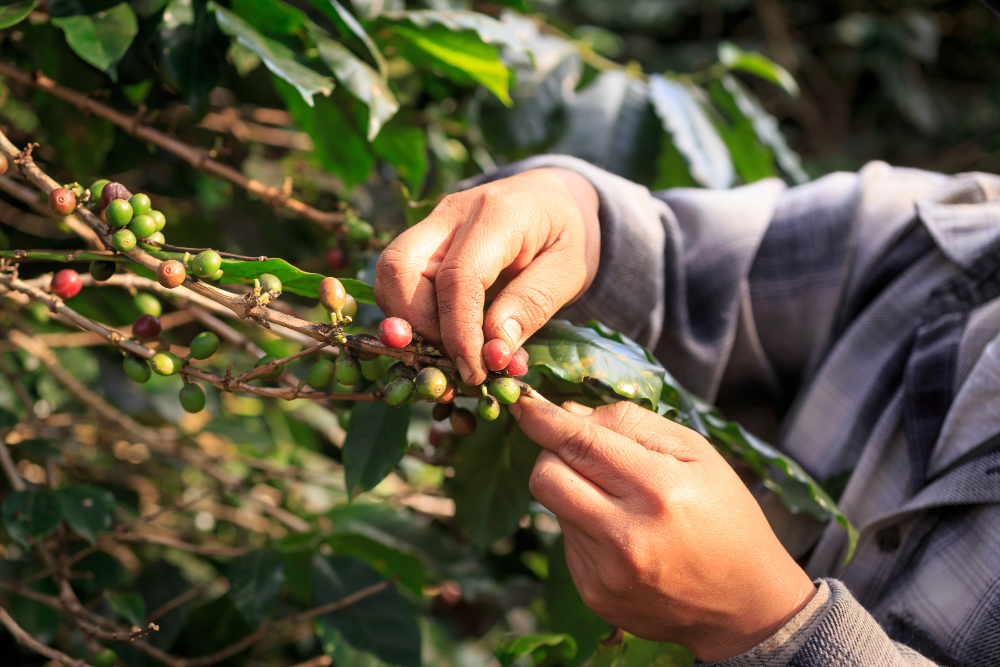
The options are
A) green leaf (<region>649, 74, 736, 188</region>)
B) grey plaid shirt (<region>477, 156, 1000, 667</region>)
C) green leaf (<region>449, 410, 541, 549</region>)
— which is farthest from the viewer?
green leaf (<region>649, 74, 736, 188</region>)

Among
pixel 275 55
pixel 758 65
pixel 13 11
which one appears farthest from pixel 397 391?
pixel 758 65

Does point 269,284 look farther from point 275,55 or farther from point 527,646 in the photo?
point 527,646

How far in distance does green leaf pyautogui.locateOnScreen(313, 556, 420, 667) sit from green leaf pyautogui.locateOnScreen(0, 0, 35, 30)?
78 cm

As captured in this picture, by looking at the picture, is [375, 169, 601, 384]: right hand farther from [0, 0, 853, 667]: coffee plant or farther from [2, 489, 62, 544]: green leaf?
[2, 489, 62, 544]: green leaf

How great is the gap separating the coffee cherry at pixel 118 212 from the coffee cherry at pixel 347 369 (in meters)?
0.24

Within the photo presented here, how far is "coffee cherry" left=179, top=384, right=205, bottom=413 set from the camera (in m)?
0.70

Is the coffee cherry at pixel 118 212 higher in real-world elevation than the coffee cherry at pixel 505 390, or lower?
higher

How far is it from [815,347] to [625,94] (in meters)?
0.65

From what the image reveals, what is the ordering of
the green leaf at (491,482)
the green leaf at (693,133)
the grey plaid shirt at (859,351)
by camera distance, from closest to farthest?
the grey plaid shirt at (859,351), the green leaf at (491,482), the green leaf at (693,133)

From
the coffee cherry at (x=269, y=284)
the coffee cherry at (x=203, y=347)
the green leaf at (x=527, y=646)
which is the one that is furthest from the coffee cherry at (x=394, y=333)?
the green leaf at (x=527, y=646)

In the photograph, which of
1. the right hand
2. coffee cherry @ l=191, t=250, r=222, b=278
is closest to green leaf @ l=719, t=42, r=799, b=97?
the right hand

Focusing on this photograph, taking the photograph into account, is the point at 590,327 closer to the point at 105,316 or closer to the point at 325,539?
the point at 325,539

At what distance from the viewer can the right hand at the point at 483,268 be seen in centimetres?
61

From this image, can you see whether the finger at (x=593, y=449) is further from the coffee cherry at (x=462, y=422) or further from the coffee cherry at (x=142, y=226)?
the coffee cherry at (x=142, y=226)
